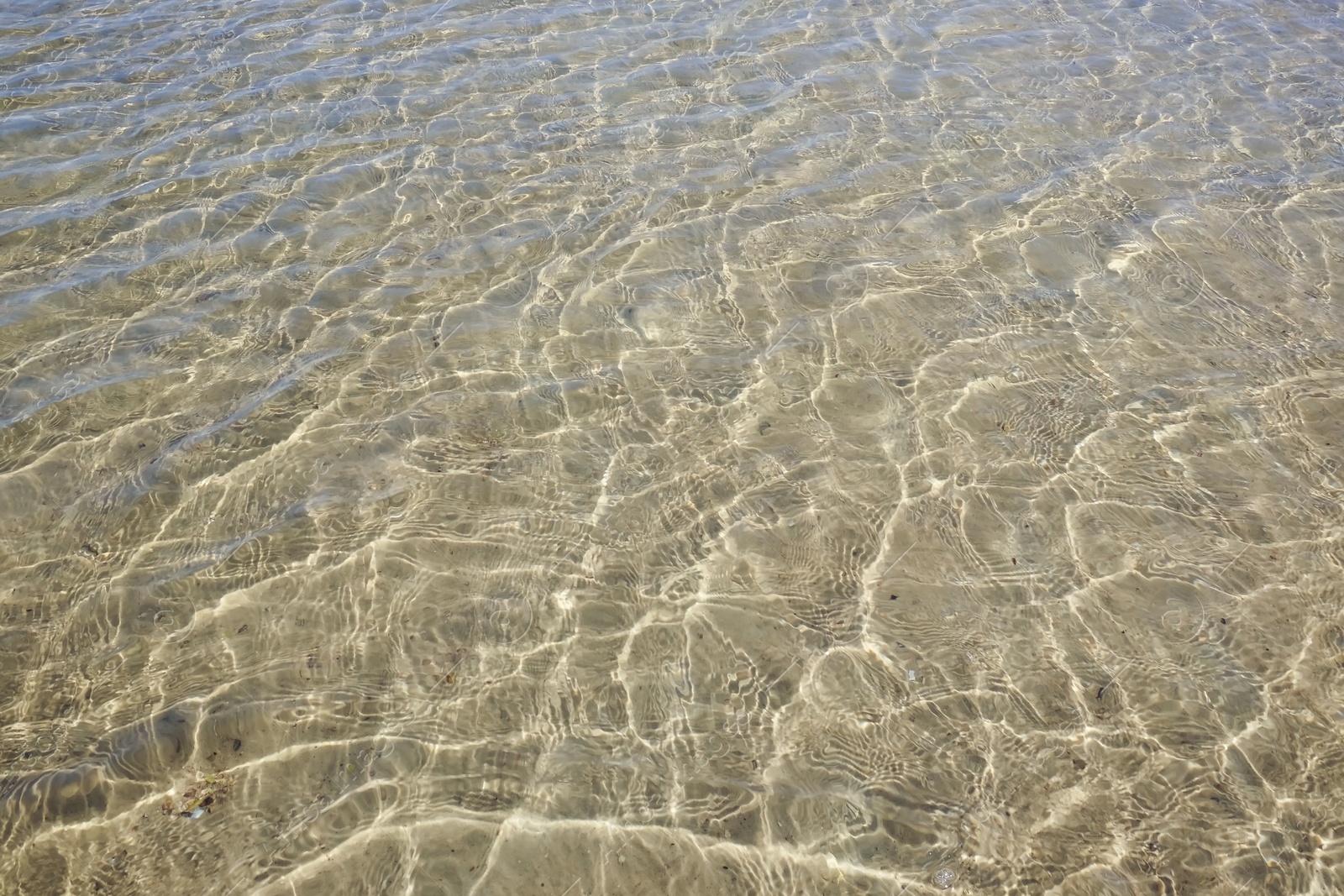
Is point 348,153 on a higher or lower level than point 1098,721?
higher

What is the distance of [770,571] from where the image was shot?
3973mm

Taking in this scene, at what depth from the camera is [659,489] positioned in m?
4.31

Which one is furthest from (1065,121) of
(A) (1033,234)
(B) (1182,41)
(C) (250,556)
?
(C) (250,556)

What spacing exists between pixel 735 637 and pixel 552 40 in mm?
6935

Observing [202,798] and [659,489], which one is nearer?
[202,798]

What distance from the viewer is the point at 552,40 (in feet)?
28.0

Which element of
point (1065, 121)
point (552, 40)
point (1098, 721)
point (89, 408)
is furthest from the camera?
point (552, 40)

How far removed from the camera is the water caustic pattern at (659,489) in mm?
3143

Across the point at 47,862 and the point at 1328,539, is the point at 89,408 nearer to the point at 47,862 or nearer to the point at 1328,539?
the point at 47,862

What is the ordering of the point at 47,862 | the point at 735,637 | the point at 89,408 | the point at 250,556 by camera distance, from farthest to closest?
the point at 89,408, the point at 250,556, the point at 735,637, the point at 47,862

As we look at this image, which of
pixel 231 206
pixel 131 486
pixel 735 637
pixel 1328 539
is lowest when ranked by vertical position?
pixel 1328 539

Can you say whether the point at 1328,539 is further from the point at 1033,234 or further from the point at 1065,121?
the point at 1065,121

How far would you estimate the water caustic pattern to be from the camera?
124 inches

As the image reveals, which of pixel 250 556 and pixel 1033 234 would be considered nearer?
pixel 250 556
